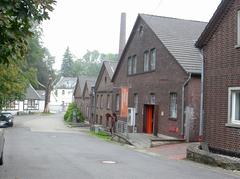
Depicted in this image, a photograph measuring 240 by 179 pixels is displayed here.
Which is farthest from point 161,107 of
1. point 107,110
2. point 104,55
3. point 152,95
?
point 104,55

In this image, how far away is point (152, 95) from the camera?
31031mm

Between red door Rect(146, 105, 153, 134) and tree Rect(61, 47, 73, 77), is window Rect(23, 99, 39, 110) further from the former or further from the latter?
red door Rect(146, 105, 153, 134)

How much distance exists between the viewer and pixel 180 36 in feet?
98.3

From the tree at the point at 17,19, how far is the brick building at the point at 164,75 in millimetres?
16689

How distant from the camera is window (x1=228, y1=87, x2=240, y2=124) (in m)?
17.2

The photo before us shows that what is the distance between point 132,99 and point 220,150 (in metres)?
17.7

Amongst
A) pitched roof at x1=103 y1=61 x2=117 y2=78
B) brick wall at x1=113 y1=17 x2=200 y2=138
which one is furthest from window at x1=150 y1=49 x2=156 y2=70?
pitched roof at x1=103 y1=61 x2=117 y2=78

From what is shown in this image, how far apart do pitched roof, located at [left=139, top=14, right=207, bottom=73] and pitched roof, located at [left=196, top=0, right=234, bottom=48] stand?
5688 mm

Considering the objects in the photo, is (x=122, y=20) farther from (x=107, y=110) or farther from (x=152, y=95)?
(x=152, y=95)

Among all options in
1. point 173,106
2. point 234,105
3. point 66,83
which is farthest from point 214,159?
point 66,83

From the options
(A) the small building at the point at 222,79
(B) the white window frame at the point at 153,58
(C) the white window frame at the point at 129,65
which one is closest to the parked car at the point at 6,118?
(C) the white window frame at the point at 129,65

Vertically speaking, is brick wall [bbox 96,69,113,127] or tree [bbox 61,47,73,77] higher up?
tree [bbox 61,47,73,77]

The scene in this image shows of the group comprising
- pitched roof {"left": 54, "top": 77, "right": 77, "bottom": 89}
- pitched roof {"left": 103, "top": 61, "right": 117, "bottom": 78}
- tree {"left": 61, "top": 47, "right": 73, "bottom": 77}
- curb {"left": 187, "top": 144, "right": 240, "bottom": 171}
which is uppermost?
tree {"left": 61, "top": 47, "right": 73, "bottom": 77}

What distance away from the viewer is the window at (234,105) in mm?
17188
